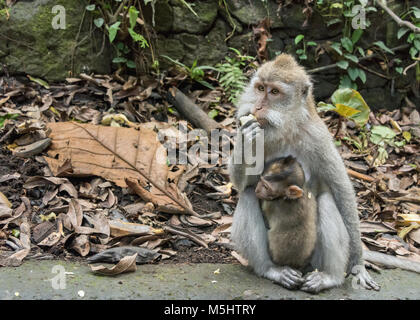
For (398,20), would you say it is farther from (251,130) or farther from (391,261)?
(251,130)

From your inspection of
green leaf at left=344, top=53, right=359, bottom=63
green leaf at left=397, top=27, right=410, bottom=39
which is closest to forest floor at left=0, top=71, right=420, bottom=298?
green leaf at left=344, top=53, right=359, bottom=63

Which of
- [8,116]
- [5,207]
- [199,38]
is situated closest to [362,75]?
[199,38]

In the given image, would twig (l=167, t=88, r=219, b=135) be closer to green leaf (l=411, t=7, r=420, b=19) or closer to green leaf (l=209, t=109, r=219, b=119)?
green leaf (l=209, t=109, r=219, b=119)

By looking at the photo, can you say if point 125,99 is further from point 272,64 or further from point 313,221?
point 313,221

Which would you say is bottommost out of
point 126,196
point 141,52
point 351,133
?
point 126,196

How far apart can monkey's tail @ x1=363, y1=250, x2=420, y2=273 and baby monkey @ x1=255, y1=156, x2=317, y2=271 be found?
95cm

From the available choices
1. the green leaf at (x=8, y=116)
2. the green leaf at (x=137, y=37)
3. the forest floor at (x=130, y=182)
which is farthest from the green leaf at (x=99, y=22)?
the green leaf at (x=8, y=116)

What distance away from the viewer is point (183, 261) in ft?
16.5

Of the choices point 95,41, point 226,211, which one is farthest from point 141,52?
point 226,211

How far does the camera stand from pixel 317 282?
14.9ft

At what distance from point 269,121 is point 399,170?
12.7 ft

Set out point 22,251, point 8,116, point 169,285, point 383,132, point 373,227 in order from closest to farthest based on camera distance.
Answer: point 169,285 < point 22,251 < point 373,227 < point 8,116 < point 383,132

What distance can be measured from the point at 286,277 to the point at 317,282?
0.88ft

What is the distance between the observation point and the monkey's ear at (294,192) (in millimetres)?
4398
